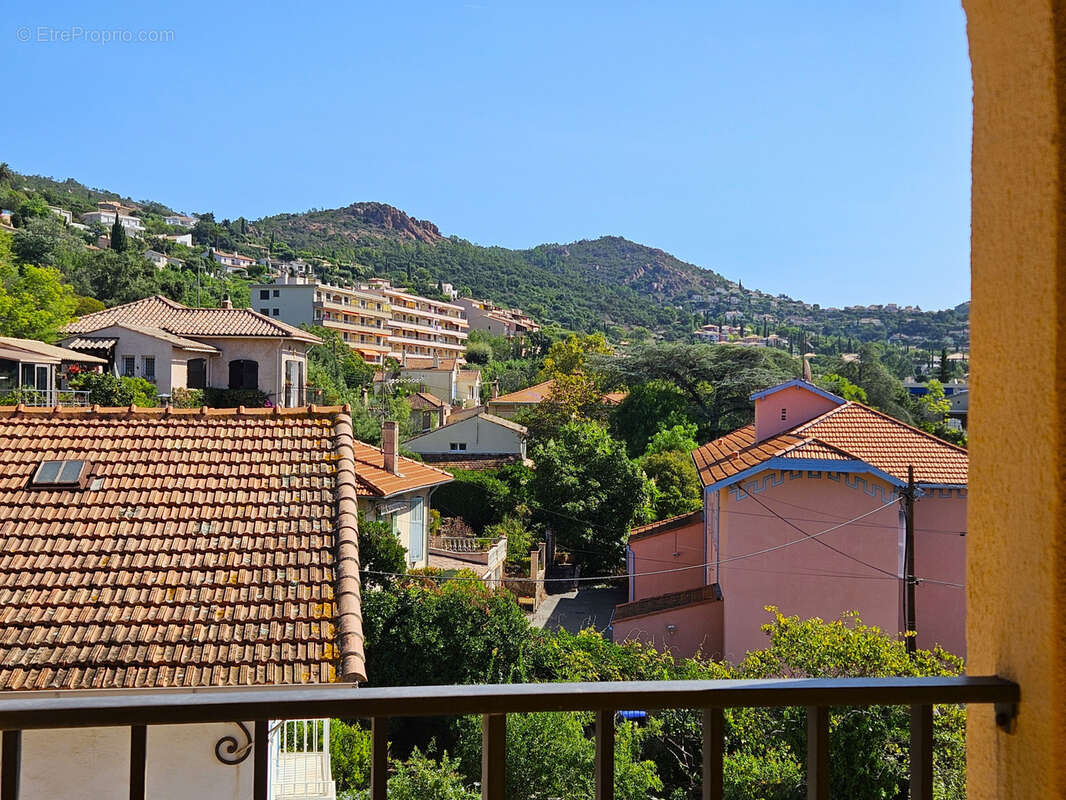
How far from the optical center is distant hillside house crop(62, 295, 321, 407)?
949 inches

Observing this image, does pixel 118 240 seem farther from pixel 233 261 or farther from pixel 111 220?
pixel 111 220

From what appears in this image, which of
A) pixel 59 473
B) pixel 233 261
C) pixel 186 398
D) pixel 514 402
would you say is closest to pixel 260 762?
pixel 59 473

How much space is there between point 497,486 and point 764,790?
18431mm

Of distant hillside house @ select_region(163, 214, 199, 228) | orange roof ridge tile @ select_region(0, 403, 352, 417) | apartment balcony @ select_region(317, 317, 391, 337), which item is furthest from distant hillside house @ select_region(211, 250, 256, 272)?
orange roof ridge tile @ select_region(0, 403, 352, 417)

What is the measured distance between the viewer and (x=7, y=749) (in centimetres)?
112

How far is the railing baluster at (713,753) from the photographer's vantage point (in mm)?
1277

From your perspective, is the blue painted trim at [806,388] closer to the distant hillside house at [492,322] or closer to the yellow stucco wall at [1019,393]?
the yellow stucco wall at [1019,393]

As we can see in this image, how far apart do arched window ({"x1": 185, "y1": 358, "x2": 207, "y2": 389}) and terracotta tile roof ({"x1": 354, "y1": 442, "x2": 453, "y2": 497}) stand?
808 centimetres

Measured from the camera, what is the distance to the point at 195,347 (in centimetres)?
2477

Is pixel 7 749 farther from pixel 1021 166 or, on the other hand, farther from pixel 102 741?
pixel 102 741

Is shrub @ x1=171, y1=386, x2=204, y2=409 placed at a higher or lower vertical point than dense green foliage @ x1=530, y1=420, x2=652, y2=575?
higher

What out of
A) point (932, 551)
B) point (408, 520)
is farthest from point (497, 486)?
point (932, 551)

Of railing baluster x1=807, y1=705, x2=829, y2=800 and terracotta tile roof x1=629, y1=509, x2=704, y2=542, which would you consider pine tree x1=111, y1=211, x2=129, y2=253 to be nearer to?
terracotta tile roof x1=629, y1=509, x2=704, y2=542

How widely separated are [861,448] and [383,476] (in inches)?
361
